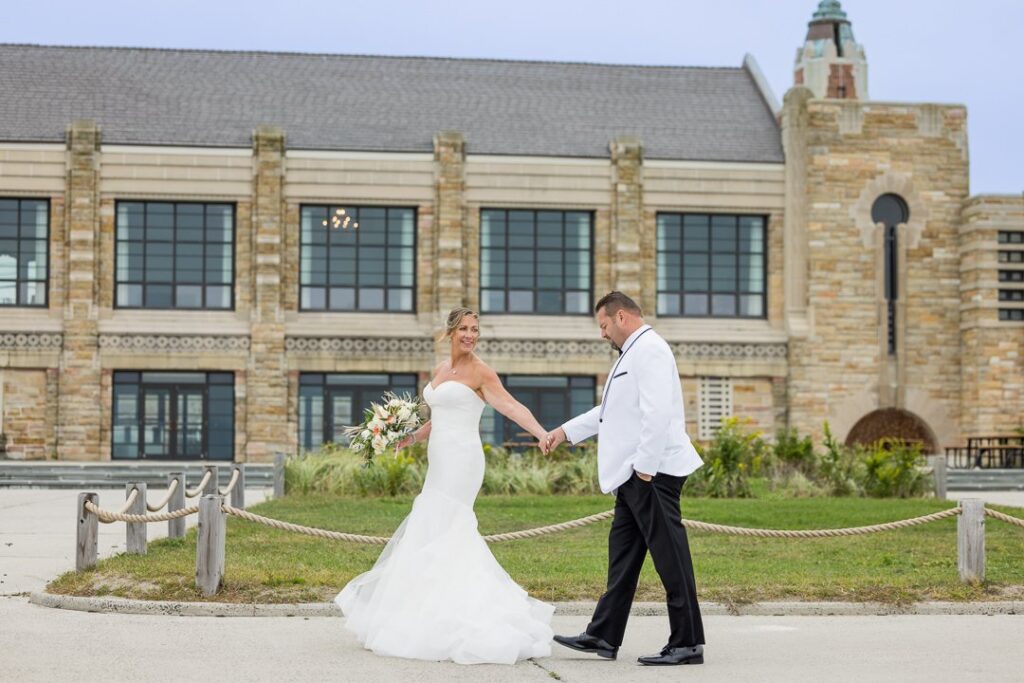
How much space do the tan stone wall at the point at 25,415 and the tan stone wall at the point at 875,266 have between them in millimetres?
18884

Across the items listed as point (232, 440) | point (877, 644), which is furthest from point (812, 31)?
point (877, 644)

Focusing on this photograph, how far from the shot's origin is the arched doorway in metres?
39.5

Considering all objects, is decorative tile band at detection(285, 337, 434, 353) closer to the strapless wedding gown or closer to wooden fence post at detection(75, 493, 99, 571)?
wooden fence post at detection(75, 493, 99, 571)

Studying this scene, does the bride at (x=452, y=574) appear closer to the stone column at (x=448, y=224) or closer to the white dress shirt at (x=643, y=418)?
the white dress shirt at (x=643, y=418)

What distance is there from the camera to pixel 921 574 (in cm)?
1340

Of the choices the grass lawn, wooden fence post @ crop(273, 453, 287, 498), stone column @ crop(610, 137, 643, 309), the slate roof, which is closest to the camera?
the grass lawn

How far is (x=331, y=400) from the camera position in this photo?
3822cm

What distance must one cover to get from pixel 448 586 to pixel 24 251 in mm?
31051

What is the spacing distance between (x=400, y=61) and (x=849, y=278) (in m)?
14.6

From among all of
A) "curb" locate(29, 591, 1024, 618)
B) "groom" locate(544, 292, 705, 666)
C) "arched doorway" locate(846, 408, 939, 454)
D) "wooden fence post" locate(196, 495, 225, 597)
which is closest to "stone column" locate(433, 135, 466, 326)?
"arched doorway" locate(846, 408, 939, 454)

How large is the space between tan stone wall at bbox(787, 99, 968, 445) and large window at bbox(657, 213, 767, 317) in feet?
5.00

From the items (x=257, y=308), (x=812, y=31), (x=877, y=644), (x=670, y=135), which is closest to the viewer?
(x=877, y=644)

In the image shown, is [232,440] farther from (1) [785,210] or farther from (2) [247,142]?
(1) [785,210]

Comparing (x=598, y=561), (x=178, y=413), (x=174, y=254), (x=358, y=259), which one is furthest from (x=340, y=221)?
(x=598, y=561)
